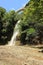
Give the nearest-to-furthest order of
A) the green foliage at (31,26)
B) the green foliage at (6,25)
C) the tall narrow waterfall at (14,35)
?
1. the green foliage at (31,26)
2. the tall narrow waterfall at (14,35)
3. the green foliage at (6,25)

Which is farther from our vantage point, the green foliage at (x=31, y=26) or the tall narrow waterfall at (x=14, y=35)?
the tall narrow waterfall at (x=14, y=35)

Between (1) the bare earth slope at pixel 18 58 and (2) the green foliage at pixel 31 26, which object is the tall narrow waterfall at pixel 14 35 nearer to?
(2) the green foliage at pixel 31 26

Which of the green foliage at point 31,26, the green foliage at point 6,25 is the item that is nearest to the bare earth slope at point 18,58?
the green foliage at point 31,26

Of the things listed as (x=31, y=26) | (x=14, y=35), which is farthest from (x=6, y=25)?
(x=31, y=26)

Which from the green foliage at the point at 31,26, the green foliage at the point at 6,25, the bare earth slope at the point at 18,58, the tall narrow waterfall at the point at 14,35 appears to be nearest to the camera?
the bare earth slope at the point at 18,58

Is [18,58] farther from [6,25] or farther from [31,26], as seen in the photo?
[6,25]

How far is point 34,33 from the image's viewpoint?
35438mm

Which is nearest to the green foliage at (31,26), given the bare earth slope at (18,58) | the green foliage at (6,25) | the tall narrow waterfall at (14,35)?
the tall narrow waterfall at (14,35)

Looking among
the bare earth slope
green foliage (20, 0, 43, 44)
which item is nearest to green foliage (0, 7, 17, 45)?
green foliage (20, 0, 43, 44)

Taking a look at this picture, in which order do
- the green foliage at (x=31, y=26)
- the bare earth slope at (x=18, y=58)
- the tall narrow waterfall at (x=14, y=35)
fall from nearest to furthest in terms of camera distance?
the bare earth slope at (x=18, y=58)
the green foliage at (x=31, y=26)
the tall narrow waterfall at (x=14, y=35)

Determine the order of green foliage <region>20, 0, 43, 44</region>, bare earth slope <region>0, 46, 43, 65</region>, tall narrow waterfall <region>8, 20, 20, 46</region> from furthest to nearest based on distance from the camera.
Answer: tall narrow waterfall <region>8, 20, 20, 46</region>
green foliage <region>20, 0, 43, 44</region>
bare earth slope <region>0, 46, 43, 65</region>

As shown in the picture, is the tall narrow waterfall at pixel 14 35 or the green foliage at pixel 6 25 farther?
the green foliage at pixel 6 25

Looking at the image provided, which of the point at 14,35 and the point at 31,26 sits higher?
the point at 31,26

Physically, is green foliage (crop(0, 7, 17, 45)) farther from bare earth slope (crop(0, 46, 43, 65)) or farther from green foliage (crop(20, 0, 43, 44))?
bare earth slope (crop(0, 46, 43, 65))
